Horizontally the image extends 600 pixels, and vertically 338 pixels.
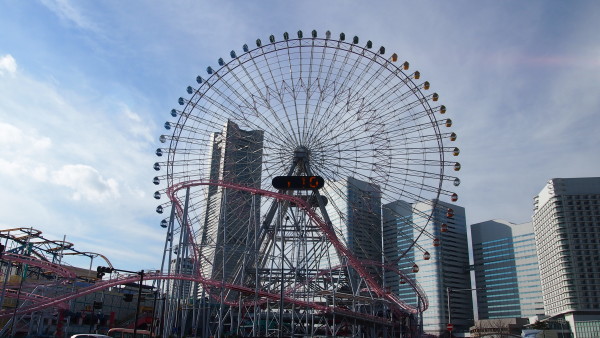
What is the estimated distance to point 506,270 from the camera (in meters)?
156

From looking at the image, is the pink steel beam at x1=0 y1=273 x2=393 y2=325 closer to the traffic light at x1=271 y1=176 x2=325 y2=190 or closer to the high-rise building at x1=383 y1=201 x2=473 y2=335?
the traffic light at x1=271 y1=176 x2=325 y2=190

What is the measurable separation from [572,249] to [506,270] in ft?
122

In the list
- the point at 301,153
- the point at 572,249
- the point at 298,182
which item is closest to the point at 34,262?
the point at 298,182

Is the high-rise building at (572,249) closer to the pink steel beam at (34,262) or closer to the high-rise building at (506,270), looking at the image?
the high-rise building at (506,270)

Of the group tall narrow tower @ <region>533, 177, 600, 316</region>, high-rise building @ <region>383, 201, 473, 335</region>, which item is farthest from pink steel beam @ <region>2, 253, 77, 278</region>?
high-rise building @ <region>383, 201, 473, 335</region>

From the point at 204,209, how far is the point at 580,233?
337 feet

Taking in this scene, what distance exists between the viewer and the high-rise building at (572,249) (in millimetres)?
113812

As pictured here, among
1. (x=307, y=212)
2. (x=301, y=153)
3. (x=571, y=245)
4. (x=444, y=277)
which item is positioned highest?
(x=571, y=245)

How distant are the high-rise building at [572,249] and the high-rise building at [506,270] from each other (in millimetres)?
18254

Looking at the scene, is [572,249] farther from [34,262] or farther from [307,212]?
[34,262]

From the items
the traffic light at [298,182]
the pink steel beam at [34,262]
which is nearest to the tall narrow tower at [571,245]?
the traffic light at [298,182]

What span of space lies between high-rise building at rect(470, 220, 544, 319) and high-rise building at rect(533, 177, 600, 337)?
719 inches

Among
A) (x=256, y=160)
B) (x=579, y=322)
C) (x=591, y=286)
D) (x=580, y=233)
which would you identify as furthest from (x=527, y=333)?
(x=256, y=160)

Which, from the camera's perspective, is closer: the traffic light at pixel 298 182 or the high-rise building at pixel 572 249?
the traffic light at pixel 298 182
